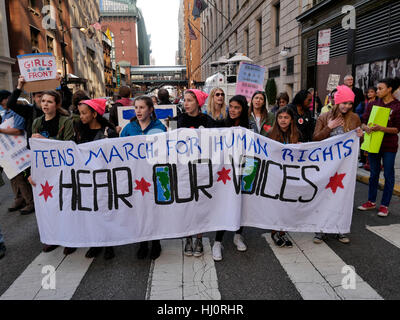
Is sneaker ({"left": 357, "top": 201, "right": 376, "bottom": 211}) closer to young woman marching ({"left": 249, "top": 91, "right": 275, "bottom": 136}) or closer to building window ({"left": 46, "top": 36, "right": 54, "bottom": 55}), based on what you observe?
young woman marching ({"left": 249, "top": 91, "right": 275, "bottom": 136})

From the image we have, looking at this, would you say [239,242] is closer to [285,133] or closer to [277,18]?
[285,133]

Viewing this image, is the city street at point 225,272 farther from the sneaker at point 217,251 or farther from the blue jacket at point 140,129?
the blue jacket at point 140,129

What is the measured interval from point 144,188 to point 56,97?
1.87 meters

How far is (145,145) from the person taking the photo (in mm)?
3820

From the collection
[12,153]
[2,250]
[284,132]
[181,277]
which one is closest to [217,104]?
[284,132]

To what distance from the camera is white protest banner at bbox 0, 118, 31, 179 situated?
5332 millimetres

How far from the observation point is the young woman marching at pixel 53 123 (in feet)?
14.0

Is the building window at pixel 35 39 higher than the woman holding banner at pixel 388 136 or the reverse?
higher

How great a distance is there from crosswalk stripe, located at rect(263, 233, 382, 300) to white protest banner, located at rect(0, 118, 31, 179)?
4.09 m

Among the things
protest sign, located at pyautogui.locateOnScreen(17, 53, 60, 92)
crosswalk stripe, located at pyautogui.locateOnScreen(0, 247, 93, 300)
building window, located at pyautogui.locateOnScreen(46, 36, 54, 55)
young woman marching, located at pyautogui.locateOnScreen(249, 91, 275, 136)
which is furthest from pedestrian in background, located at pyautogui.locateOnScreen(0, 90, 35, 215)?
building window, located at pyautogui.locateOnScreen(46, 36, 54, 55)

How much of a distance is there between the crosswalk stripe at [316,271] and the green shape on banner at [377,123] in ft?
5.70

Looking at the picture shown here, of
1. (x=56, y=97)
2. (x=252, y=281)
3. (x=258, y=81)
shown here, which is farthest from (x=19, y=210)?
(x=258, y=81)

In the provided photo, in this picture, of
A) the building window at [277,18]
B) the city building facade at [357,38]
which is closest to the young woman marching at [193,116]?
the city building facade at [357,38]
